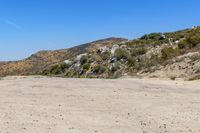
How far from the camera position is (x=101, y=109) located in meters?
17.3

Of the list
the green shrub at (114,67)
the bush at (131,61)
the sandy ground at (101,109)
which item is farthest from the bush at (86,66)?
the sandy ground at (101,109)

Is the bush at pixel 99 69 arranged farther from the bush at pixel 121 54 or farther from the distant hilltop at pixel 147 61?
the bush at pixel 121 54

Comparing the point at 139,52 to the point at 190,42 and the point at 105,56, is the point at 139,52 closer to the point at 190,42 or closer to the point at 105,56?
the point at 105,56

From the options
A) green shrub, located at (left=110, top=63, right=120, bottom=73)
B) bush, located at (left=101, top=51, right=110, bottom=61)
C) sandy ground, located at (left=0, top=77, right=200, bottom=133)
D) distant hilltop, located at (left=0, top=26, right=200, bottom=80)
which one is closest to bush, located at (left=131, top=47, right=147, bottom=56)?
distant hilltop, located at (left=0, top=26, right=200, bottom=80)

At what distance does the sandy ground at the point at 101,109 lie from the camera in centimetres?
1369

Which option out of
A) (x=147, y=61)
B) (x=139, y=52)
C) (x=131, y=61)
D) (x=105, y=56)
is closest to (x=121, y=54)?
(x=139, y=52)

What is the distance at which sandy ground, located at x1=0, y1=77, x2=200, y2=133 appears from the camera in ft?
44.9

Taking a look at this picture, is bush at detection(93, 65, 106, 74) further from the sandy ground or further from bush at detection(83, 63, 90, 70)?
the sandy ground

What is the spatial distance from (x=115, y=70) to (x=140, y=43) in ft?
39.5

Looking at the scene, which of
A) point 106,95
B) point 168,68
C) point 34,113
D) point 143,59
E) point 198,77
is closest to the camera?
point 34,113

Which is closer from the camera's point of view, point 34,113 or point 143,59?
point 34,113

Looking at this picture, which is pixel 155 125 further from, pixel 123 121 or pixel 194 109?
pixel 194 109

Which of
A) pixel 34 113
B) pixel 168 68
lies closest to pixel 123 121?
pixel 34 113

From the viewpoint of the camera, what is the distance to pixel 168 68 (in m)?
33.7
